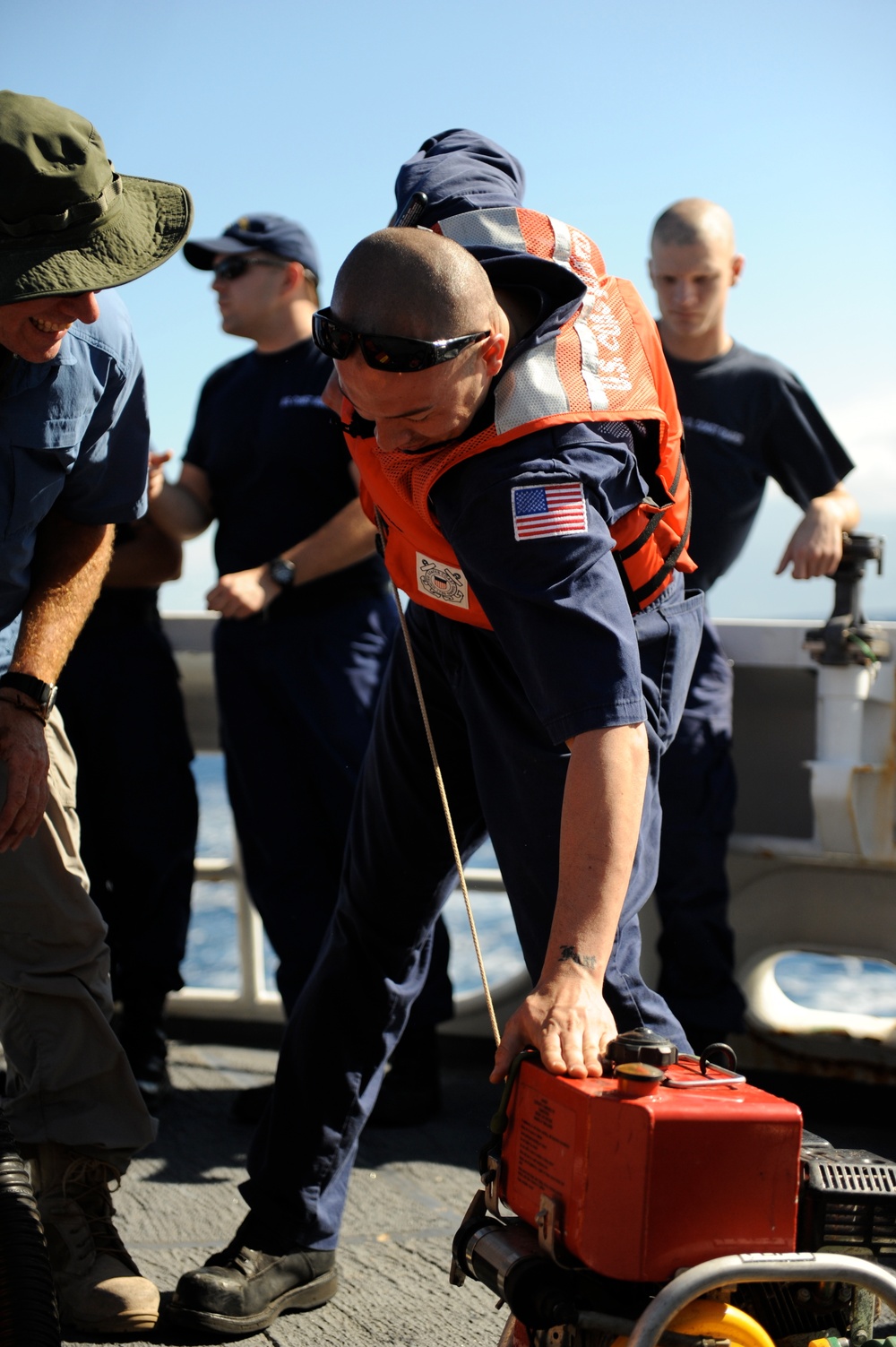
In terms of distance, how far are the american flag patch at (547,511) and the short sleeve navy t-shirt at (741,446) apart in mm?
1886

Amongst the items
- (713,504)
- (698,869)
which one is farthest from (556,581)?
(713,504)

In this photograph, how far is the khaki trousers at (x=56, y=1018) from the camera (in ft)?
8.43

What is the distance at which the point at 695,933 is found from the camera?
353 centimetres

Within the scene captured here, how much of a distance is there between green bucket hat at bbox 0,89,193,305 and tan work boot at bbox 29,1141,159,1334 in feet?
5.06

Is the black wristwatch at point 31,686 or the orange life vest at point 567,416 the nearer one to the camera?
the orange life vest at point 567,416

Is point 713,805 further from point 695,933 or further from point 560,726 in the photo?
point 560,726

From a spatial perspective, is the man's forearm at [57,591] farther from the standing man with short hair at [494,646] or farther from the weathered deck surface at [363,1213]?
the weathered deck surface at [363,1213]

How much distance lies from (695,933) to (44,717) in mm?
1778

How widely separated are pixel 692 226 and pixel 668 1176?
300 cm

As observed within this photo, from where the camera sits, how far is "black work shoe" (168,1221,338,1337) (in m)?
2.42

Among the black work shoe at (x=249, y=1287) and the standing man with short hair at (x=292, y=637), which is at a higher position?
the standing man with short hair at (x=292, y=637)

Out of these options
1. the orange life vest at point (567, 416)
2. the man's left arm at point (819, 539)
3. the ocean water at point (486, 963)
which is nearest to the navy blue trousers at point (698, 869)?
the man's left arm at point (819, 539)

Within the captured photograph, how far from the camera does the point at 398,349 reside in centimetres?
188

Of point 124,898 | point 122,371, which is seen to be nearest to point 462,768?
point 122,371
